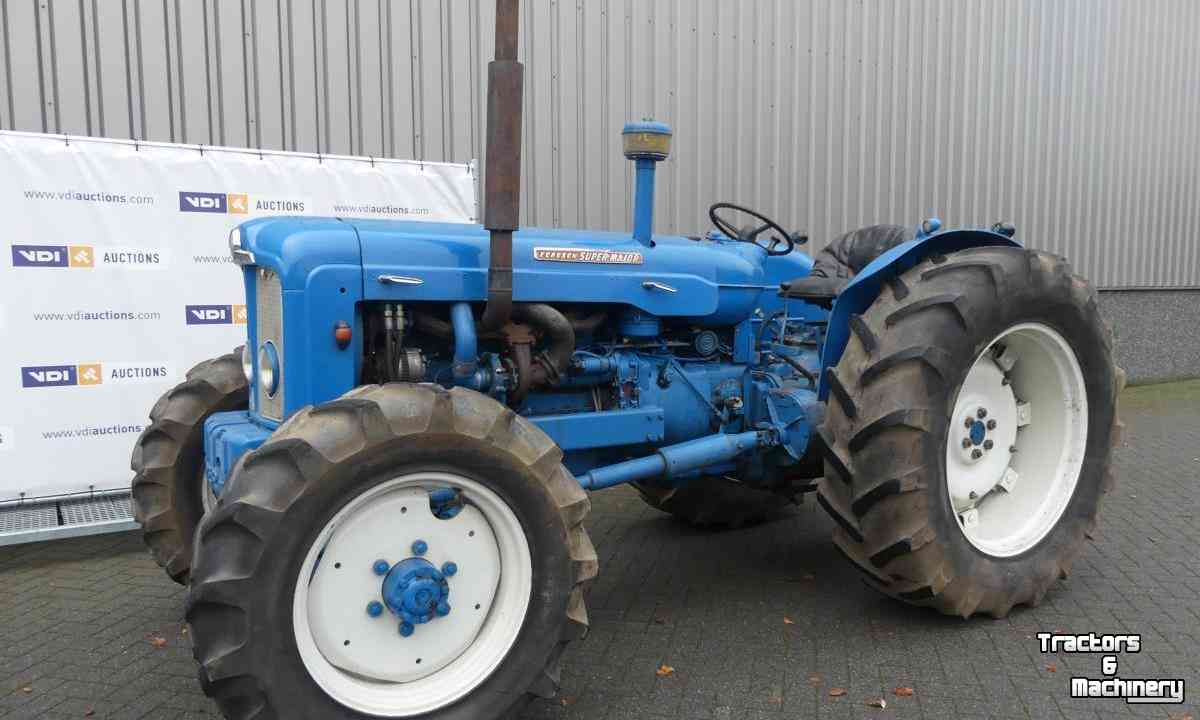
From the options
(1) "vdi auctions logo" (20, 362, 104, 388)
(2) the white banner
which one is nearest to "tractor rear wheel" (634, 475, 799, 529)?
(2) the white banner

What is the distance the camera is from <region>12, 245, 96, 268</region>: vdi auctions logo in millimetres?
4926

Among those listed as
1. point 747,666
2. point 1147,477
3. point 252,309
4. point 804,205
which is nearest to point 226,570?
point 252,309

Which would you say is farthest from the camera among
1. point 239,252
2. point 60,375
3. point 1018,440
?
point 60,375

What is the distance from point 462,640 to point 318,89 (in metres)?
4.77

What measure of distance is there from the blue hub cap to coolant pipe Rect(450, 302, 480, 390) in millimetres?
766

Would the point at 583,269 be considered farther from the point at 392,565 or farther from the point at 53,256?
the point at 53,256

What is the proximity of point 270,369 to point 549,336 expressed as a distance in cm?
103

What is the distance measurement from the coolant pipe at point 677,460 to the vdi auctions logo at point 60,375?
3.22m

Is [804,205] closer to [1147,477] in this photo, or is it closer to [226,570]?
[1147,477]

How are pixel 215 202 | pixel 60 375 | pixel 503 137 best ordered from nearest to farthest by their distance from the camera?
pixel 503 137, pixel 60 375, pixel 215 202

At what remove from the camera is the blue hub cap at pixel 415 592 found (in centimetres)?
267

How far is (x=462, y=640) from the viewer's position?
9.15ft

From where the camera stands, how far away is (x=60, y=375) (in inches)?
200

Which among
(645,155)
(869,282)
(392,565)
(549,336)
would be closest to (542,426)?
(549,336)
